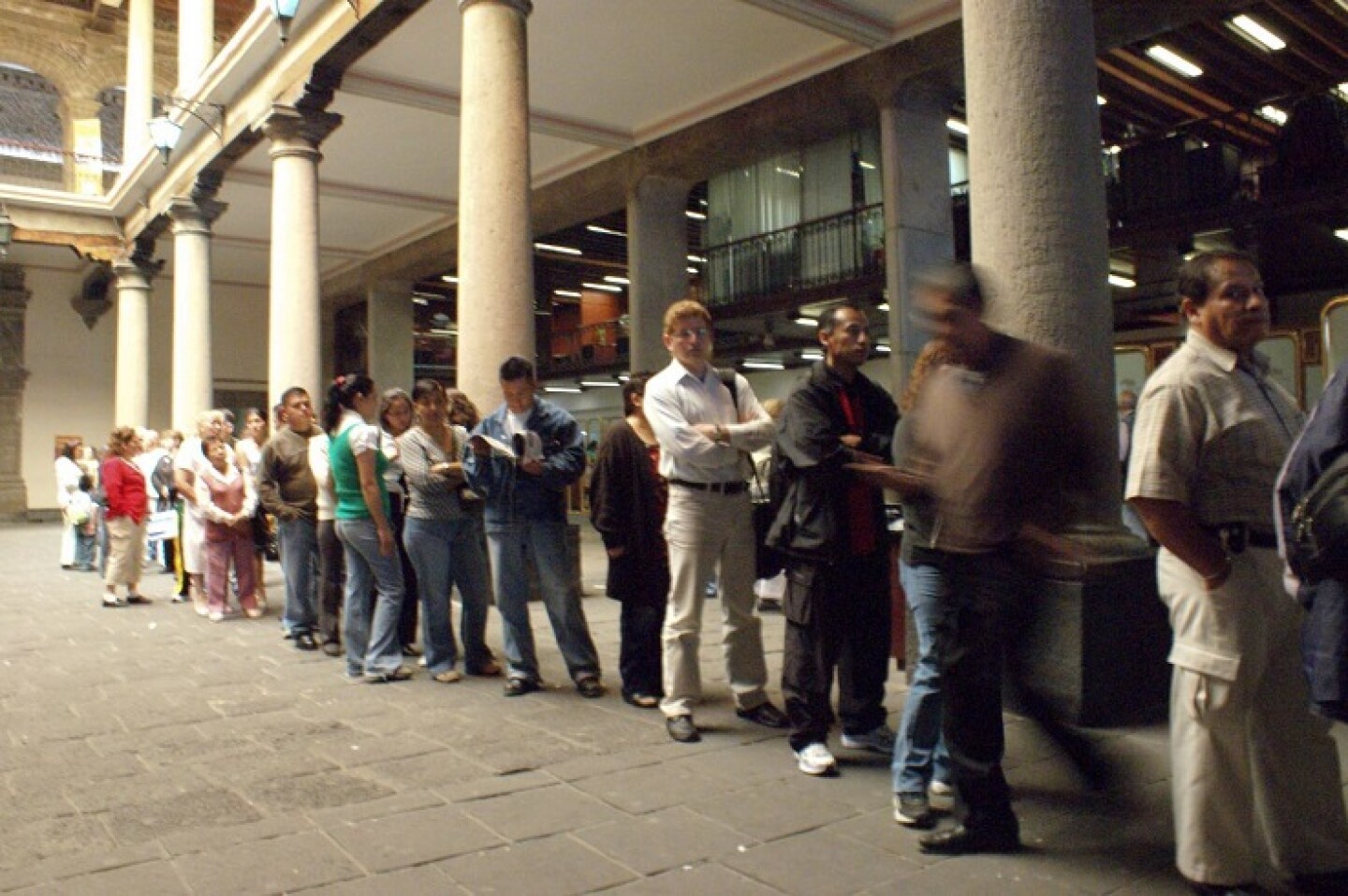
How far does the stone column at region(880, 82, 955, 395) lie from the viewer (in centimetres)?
1080

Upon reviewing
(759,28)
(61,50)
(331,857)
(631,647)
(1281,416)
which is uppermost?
(61,50)

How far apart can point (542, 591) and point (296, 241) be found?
26.1 feet

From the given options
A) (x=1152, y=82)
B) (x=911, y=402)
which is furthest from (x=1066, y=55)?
(x=1152, y=82)

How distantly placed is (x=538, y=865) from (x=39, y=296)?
27.9 meters

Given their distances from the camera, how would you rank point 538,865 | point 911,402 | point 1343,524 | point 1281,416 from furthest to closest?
1. point 911,402
2. point 538,865
3. point 1281,416
4. point 1343,524

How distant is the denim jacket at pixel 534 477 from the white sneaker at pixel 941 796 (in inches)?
96.0

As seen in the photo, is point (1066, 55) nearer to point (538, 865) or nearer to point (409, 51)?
point (538, 865)

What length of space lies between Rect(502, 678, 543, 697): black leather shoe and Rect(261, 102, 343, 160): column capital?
8701mm

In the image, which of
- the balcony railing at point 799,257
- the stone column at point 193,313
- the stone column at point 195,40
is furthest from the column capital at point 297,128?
the balcony railing at point 799,257

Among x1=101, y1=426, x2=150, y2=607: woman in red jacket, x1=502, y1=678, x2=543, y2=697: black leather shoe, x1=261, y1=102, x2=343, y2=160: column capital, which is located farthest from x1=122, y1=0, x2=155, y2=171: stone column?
x1=502, y1=678, x2=543, y2=697: black leather shoe

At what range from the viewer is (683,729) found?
172 inches

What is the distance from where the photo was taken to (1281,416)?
8.96ft

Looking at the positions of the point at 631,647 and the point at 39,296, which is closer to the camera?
the point at 631,647

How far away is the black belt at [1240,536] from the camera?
2.65 meters
